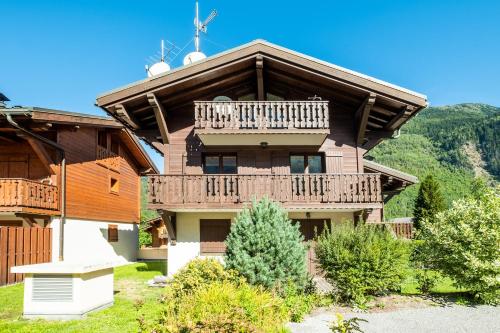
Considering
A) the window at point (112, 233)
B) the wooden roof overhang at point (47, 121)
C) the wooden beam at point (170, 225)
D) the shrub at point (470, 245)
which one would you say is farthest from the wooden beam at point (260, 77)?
the window at point (112, 233)

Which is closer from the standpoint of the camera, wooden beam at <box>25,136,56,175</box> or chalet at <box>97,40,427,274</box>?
chalet at <box>97,40,427,274</box>

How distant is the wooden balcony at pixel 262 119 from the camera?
13883 millimetres

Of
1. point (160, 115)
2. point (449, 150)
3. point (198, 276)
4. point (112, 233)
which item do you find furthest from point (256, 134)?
point (449, 150)

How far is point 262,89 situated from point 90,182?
9938mm

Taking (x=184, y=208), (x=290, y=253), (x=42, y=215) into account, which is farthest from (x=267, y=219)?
(x=42, y=215)

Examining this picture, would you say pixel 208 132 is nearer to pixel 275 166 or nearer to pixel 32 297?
pixel 275 166

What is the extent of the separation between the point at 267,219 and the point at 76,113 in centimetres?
1157

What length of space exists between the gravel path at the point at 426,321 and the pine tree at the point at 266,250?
122 cm

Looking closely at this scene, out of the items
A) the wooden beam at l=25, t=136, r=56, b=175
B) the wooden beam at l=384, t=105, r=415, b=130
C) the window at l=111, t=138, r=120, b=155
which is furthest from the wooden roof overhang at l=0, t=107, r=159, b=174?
the wooden beam at l=384, t=105, r=415, b=130

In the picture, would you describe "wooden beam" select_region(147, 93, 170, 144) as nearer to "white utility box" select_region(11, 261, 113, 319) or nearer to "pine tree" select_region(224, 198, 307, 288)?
"pine tree" select_region(224, 198, 307, 288)

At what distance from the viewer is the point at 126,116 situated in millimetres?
14102

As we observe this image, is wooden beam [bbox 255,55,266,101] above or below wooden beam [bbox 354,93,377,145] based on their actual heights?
above

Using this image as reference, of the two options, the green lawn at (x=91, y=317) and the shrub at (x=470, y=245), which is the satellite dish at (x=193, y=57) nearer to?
the green lawn at (x=91, y=317)

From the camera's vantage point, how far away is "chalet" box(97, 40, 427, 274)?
44.8ft
